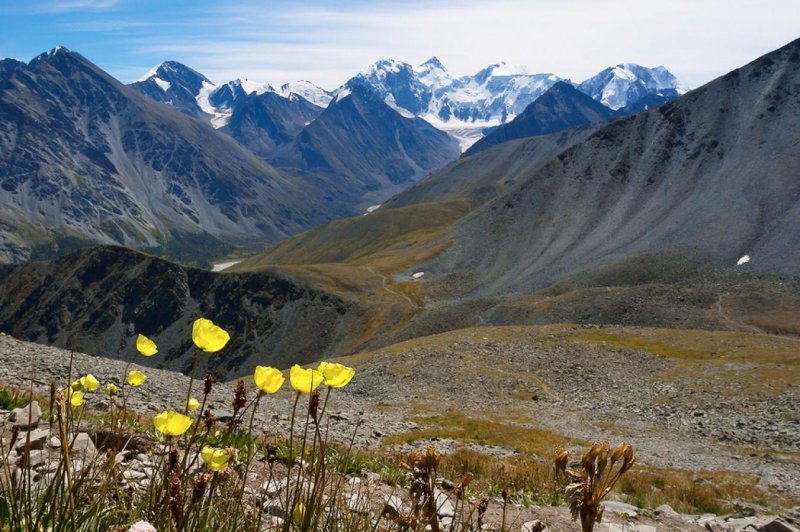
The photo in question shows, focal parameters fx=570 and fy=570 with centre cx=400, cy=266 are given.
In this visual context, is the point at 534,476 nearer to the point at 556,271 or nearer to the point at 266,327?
the point at 556,271

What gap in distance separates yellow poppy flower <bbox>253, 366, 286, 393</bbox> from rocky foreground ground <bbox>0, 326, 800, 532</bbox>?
7.47 meters

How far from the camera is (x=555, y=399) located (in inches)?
1795

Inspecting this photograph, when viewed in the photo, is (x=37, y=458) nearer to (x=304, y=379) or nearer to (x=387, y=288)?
(x=304, y=379)

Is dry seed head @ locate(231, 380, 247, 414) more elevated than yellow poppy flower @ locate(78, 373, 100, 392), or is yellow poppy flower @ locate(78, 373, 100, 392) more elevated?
dry seed head @ locate(231, 380, 247, 414)

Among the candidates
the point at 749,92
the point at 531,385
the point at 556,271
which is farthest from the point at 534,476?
the point at 749,92

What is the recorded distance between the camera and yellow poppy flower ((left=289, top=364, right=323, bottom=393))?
3369 millimetres

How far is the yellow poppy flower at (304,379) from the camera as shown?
11.1 ft

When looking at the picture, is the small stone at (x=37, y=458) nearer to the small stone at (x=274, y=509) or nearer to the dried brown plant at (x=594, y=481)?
the small stone at (x=274, y=509)

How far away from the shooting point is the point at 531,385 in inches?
1902

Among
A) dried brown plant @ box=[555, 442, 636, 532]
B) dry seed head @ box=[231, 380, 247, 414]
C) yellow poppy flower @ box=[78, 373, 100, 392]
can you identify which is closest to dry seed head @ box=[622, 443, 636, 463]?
dried brown plant @ box=[555, 442, 636, 532]

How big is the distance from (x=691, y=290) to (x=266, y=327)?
8415 centimetres

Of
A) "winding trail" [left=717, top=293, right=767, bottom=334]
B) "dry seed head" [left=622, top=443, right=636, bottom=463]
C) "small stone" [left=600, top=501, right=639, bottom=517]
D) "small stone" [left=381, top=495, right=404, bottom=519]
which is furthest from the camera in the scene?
"winding trail" [left=717, top=293, right=767, bottom=334]

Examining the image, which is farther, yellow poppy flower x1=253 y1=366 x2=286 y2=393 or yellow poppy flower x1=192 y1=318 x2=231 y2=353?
yellow poppy flower x1=253 y1=366 x2=286 y2=393

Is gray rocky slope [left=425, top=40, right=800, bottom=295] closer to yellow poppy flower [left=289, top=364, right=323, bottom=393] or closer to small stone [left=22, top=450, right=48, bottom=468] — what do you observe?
small stone [left=22, top=450, right=48, bottom=468]
